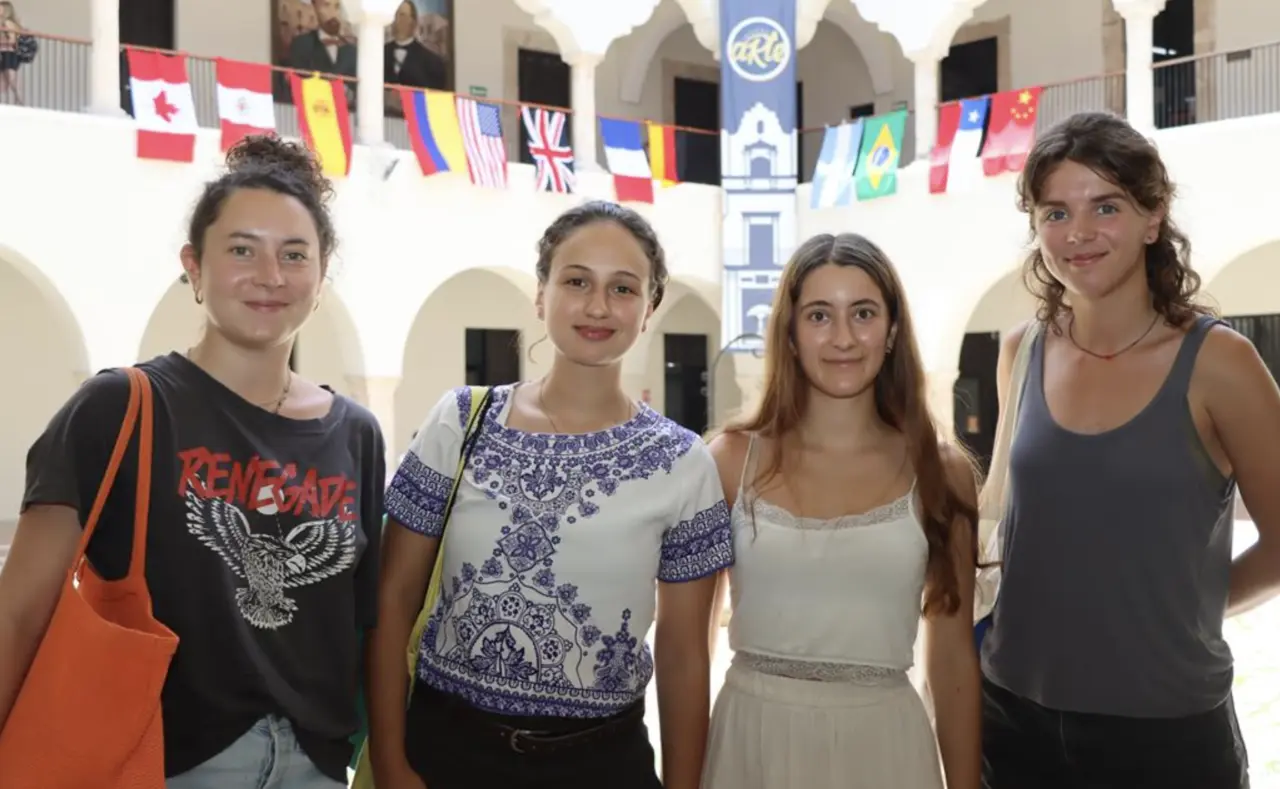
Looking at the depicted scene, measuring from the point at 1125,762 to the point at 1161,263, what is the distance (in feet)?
3.23

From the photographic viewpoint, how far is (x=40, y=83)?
12.2 metres

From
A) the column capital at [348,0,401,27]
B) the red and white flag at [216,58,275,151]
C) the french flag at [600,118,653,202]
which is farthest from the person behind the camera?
the french flag at [600,118,653,202]

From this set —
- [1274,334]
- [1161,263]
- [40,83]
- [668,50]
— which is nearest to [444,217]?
[40,83]

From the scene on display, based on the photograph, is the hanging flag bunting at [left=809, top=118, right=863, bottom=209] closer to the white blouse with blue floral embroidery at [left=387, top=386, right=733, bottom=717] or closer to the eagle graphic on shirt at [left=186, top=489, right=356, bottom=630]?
the white blouse with blue floral embroidery at [left=387, top=386, right=733, bottom=717]

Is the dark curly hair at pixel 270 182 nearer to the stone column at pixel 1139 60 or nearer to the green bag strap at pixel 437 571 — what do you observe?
the green bag strap at pixel 437 571

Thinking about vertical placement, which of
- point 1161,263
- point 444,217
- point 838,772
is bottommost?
point 838,772

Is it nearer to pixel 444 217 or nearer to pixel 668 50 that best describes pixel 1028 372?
pixel 444 217

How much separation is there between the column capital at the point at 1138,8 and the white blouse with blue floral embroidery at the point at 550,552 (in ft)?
35.9

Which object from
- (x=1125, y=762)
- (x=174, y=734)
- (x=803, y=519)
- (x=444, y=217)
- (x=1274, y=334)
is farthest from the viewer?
(x=1274, y=334)

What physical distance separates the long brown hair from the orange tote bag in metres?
1.20

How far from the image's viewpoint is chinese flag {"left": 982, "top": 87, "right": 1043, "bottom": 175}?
11.3 m

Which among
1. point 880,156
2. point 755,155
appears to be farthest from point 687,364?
point 880,156

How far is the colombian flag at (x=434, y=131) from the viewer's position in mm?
11328

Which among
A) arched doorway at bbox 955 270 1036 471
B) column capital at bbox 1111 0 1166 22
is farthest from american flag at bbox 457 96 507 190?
arched doorway at bbox 955 270 1036 471
